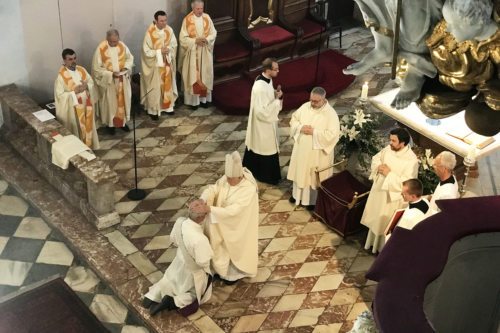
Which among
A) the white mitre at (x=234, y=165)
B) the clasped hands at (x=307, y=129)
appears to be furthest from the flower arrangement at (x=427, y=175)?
the white mitre at (x=234, y=165)

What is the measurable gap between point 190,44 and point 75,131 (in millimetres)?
2400

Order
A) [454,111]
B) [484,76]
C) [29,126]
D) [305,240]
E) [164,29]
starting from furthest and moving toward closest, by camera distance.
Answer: [164,29] → [29,126] → [305,240] → [454,111] → [484,76]

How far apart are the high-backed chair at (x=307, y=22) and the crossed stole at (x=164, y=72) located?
3.09m

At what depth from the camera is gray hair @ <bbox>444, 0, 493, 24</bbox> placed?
103 inches

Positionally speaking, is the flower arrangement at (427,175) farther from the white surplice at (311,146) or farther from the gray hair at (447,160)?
the white surplice at (311,146)

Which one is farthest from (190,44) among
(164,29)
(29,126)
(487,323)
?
(487,323)

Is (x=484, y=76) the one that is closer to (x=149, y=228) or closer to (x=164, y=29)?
(x=149, y=228)

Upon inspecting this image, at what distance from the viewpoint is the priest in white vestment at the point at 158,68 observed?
1128 centimetres

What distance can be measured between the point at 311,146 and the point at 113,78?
11.1 feet

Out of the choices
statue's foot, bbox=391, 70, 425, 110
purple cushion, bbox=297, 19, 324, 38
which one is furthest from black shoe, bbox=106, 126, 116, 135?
statue's foot, bbox=391, 70, 425, 110

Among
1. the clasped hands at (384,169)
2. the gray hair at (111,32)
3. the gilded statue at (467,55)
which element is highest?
the gilded statue at (467,55)

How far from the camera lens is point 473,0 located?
2.62 m

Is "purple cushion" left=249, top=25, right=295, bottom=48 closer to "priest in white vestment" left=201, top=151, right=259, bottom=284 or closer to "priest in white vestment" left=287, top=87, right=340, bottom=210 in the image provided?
"priest in white vestment" left=287, top=87, right=340, bottom=210

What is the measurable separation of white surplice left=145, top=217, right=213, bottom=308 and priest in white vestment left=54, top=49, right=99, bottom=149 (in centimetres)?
328
